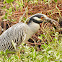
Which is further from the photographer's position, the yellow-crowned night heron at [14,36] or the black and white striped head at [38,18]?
the black and white striped head at [38,18]

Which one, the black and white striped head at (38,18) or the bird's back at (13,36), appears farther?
the black and white striped head at (38,18)

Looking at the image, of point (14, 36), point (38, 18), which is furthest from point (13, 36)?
point (38, 18)

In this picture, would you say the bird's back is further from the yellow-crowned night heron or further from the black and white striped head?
the black and white striped head

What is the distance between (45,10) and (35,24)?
1480mm

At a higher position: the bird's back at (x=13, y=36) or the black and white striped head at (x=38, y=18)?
the black and white striped head at (x=38, y=18)

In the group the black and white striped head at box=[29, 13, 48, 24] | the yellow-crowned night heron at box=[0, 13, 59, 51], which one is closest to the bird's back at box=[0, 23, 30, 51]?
the yellow-crowned night heron at box=[0, 13, 59, 51]

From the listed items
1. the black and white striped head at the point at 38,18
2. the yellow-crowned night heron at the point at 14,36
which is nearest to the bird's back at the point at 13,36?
the yellow-crowned night heron at the point at 14,36

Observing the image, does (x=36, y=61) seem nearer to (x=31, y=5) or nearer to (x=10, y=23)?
(x=10, y=23)

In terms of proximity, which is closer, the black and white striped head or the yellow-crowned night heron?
the yellow-crowned night heron

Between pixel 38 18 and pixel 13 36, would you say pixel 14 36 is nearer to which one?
pixel 13 36

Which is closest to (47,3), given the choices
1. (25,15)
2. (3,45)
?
(25,15)

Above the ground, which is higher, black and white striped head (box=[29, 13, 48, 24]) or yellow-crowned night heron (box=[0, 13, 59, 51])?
black and white striped head (box=[29, 13, 48, 24])

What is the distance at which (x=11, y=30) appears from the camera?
4.49 m

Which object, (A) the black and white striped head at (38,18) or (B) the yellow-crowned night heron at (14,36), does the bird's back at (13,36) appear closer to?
(B) the yellow-crowned night heron at (14,36)
